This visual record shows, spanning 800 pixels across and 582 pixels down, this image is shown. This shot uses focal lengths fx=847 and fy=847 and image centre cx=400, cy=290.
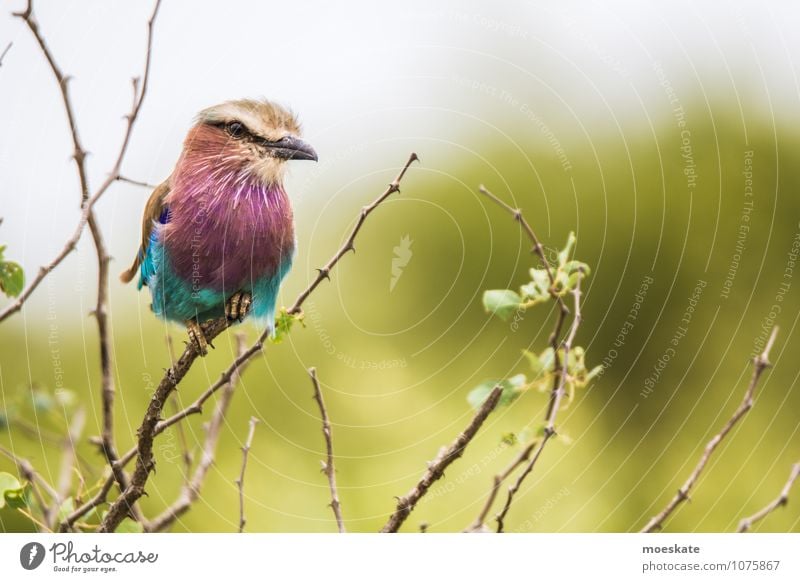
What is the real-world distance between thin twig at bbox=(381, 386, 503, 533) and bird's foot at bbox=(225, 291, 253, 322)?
0.50 metres

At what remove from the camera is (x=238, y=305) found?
1.48 meters

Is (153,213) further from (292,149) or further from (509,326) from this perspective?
(509,326)

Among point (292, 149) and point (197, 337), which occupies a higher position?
point (292, 149)

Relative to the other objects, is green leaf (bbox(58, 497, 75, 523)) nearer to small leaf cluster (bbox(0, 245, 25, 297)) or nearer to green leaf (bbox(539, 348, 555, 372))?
small leaf cluster (bbox(0, 245, 25, 297))

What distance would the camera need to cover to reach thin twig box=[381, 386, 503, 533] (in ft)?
3.56

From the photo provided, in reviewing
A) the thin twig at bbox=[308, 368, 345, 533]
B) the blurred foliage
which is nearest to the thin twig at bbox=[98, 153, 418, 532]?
the thin twig at bbox=[308, 368, 345, 533]

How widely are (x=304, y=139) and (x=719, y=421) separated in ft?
3.92

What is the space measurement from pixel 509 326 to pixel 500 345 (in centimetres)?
7

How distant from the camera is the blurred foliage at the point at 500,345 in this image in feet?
5.38

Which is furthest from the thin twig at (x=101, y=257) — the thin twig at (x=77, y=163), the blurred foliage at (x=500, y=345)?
the blurred foliage at (x=500, y=345)

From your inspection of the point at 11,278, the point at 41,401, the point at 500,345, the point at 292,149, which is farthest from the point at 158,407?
the point at 500,345

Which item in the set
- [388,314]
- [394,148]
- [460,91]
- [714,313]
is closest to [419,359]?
[388,314]

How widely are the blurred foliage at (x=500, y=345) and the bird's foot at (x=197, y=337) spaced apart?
145 millimetres

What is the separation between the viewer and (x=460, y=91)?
1679mm
